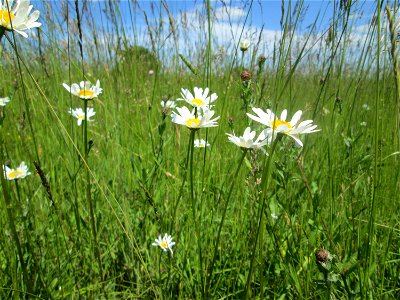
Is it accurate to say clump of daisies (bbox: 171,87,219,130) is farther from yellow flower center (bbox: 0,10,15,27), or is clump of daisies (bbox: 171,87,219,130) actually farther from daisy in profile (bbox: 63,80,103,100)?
yellow flower center (bbox: 0,10,15,27)

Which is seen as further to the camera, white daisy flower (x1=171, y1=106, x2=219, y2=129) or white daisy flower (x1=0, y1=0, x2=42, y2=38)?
white daisy flower (x1=171, y1=106, x2=219, y2=129)

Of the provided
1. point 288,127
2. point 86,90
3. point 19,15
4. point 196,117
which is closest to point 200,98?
point 196,117

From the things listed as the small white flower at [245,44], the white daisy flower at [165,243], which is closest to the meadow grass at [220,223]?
the white daisy flower at [165,243]

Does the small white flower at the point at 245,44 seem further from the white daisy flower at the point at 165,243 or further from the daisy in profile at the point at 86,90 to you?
the white daisy flower at the point at 165,243

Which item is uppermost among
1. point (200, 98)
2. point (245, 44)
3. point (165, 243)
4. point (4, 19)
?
point (4, 19)

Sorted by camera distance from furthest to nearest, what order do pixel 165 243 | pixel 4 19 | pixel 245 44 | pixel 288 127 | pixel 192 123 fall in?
pixel 245 44, pixel 165 243, pixel 192 123, pixel 288 127, pixel 4 19

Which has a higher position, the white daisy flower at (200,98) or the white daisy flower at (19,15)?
the white daisy flower at (19,15)

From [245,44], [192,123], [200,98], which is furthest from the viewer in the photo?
[245,44]

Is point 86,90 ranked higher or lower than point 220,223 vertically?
higher

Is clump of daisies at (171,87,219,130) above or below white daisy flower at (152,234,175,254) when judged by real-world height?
above

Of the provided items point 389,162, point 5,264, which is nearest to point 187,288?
point 5,264

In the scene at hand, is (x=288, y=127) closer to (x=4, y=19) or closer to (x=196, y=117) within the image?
(x=196, y=117)

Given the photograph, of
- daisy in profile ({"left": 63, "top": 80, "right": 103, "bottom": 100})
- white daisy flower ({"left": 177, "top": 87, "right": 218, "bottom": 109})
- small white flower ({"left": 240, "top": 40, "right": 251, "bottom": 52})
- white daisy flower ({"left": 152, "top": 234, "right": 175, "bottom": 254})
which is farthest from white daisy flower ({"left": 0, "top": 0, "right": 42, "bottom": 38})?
small white flower ({"left": 240, "top": 40, "right": 251, "bottom": 52})

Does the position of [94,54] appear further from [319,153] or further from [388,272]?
[388,272]
